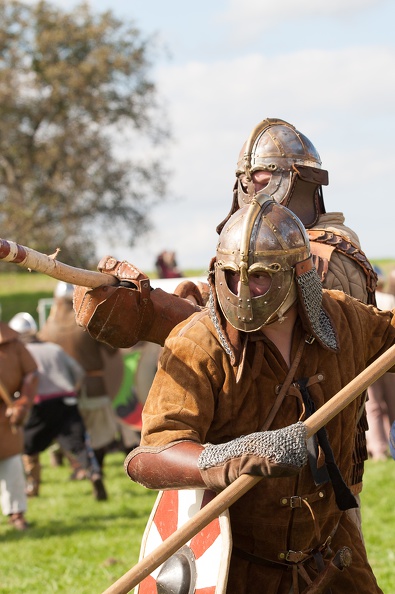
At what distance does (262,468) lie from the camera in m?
3.37

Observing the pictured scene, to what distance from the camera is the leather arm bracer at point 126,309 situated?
4266mm

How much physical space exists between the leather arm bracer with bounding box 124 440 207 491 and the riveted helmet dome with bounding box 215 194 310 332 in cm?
46

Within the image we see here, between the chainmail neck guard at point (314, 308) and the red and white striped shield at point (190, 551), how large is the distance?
653 mm

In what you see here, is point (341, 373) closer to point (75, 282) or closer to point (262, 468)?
point (262, 468)

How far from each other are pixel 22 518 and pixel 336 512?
5.76 metres

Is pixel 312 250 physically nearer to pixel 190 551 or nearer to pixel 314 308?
pixel 314 308

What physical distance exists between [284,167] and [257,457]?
5.27ft

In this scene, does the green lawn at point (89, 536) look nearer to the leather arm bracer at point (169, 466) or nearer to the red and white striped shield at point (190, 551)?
the red and white striped shield at point (190, 551)

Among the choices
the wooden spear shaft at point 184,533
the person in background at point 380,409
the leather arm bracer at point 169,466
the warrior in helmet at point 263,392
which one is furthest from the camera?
the person in background at point 380,409

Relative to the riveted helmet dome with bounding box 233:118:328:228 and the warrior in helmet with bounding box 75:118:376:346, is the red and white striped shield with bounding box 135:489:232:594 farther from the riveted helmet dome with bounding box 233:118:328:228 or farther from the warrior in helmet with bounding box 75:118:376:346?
the riveted helmet dome with bounding box 233:118:328:228

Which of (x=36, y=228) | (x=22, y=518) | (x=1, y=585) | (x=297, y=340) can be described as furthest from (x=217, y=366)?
(x=36, y=228)

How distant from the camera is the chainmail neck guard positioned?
381 centimetres

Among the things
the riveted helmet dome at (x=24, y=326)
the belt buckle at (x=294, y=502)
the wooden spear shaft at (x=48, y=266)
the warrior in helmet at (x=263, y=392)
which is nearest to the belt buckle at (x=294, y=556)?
the warrior in helmet at (x=263, y=392)

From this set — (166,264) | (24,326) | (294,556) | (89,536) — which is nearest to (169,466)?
(294,556)
